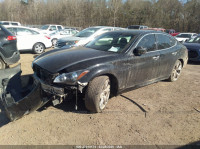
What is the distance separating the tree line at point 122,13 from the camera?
29248mm

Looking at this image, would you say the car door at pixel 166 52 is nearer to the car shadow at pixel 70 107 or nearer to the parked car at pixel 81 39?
the car shadow at pixel 70 107

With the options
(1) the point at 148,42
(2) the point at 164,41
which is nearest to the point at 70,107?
(1) the point at 148,42

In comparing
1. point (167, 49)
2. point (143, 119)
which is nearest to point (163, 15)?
point (167, 49)

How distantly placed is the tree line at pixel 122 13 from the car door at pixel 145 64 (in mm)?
24326

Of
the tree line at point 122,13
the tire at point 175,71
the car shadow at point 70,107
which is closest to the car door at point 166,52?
the tire at point 175,71

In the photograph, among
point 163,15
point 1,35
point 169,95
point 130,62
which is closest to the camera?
point 130,62

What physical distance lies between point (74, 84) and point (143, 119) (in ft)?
5.03

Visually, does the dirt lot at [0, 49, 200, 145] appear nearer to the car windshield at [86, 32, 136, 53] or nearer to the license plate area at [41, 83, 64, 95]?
the license plate area at [41, 83, 64, 95]

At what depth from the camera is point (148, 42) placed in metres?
4.13

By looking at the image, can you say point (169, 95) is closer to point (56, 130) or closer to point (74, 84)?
point (74, 84)

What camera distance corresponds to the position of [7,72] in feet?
11.3

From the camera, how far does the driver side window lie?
395 cm

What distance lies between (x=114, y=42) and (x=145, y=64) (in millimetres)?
938

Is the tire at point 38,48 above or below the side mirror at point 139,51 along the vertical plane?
below
